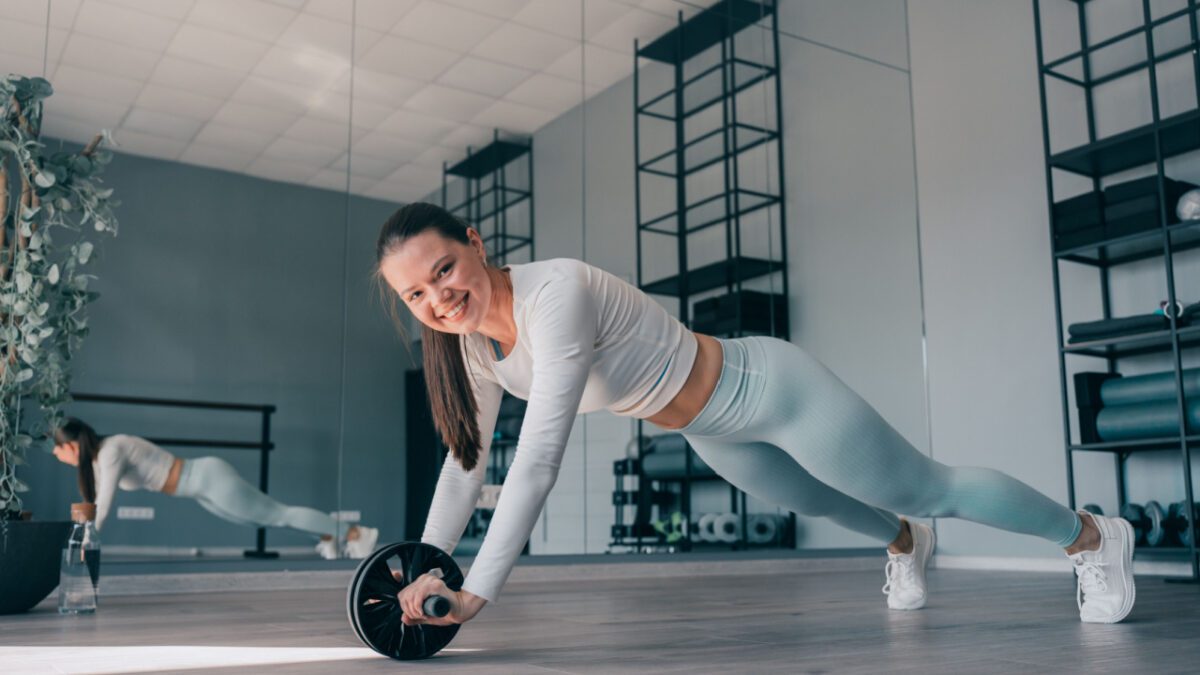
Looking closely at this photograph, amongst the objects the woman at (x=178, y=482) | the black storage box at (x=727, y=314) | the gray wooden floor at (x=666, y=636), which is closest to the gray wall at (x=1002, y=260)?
the black storage box at (x=727, y=314)

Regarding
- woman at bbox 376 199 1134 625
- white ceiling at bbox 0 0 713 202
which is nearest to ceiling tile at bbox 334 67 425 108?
white ceiling at bbox 0 0 713 202

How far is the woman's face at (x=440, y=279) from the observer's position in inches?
57.6

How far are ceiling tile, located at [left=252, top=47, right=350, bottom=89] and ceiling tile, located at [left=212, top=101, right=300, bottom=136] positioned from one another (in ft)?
0.48

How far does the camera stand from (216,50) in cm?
382

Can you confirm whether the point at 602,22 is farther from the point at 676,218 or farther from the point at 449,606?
the point at 449,606

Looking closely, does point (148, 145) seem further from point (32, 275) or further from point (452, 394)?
point (452, 394)

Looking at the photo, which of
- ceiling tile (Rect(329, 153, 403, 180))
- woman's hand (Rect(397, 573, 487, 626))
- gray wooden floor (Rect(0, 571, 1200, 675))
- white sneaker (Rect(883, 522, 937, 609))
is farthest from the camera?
ceiling tile (Rect(329, 153, 403, 180))

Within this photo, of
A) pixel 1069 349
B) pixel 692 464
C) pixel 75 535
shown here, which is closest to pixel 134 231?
pixel 75 535

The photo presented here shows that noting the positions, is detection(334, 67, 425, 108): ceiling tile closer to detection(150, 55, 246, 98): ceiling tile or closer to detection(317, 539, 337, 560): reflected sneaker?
detection(150, 55, 246, 98): ceiling tile

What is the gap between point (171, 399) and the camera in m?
3.56

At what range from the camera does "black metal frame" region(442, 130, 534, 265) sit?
169 inches

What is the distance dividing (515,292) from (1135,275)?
129 inches

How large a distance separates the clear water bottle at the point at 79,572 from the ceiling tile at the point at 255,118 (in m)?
1.77

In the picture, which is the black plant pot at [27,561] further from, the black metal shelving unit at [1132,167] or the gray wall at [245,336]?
the black metal shelving unit at [1132,167]
